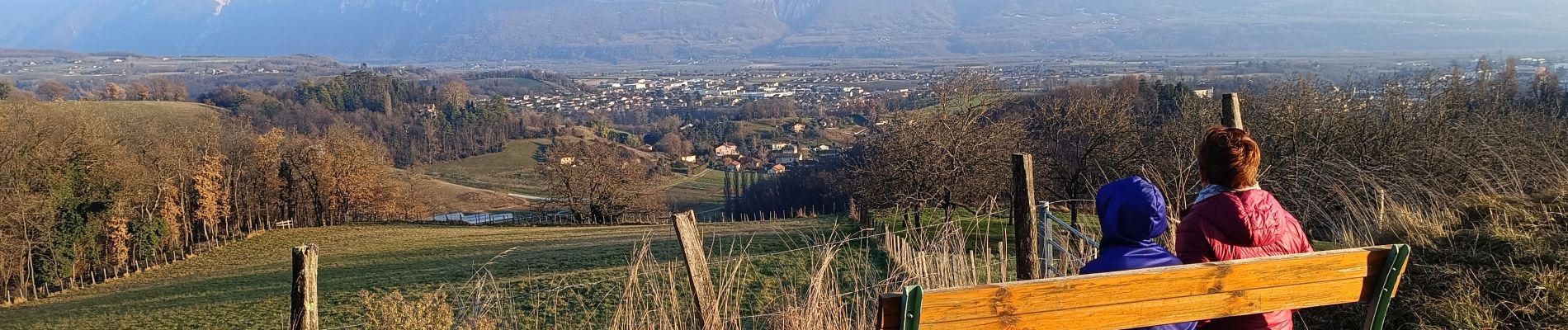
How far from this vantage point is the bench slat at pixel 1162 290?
218cm

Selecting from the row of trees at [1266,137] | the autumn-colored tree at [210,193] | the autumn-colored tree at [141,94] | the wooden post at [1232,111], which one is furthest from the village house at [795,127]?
the wooden post at [1232,111]

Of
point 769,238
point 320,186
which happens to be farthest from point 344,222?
point 769,238

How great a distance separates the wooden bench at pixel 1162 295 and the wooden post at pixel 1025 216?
8.29ft

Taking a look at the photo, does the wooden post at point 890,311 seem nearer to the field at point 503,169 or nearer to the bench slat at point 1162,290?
the bench slat at point 1162,290

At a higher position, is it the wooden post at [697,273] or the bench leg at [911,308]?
the bench leg at [911,308]

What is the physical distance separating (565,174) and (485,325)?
38.8m

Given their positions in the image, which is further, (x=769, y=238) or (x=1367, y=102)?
(x=769, y=238)

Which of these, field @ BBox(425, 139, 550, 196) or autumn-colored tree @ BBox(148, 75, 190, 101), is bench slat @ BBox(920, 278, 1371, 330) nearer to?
field @ BBox(425, 139, 550, 196)

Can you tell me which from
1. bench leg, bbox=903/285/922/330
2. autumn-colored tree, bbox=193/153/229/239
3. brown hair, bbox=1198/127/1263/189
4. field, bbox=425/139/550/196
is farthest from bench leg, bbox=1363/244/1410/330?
field, bbox=425/139/550/196

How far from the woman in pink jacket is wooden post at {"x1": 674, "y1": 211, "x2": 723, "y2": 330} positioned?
2.03 m

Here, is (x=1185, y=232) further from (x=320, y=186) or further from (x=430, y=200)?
(x=430, y=200)

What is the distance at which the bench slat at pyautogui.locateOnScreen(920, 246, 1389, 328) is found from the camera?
7.14 feet

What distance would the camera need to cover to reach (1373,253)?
2.73m

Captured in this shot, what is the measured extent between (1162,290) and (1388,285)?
3.00 ft
